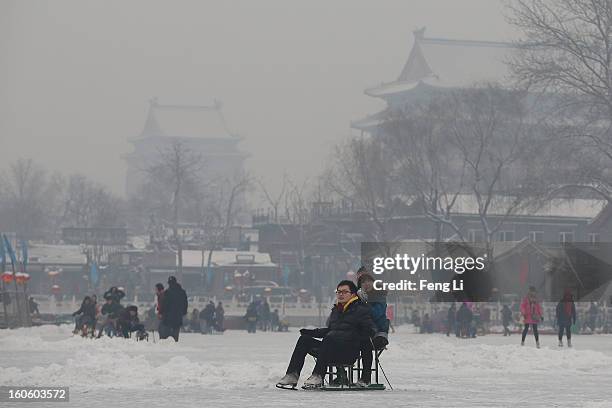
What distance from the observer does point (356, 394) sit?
606 inches

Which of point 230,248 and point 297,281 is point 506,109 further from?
point 230,248

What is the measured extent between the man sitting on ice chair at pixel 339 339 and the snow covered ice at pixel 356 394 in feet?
0.69

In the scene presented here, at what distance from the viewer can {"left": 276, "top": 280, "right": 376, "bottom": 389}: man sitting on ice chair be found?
50.9 ft

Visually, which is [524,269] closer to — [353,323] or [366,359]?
[366,359]

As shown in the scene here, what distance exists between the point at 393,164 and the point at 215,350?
41.8 m

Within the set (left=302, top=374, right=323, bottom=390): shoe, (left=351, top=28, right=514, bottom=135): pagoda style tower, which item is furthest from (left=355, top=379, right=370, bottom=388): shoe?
(left=351, top=28, right=514, bottom=135): pagoda style tower

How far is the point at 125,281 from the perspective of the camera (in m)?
81.2

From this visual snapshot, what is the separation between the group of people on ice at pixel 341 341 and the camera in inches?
611

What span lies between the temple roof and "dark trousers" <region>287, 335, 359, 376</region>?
109202 millimetres

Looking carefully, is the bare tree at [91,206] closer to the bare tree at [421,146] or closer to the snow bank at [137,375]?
the bare tree at [421,146]

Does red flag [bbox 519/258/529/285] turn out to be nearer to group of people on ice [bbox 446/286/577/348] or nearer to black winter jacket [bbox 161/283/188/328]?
group of people on ice [bbox 446/286/577/348]

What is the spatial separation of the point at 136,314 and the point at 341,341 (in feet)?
48.9
